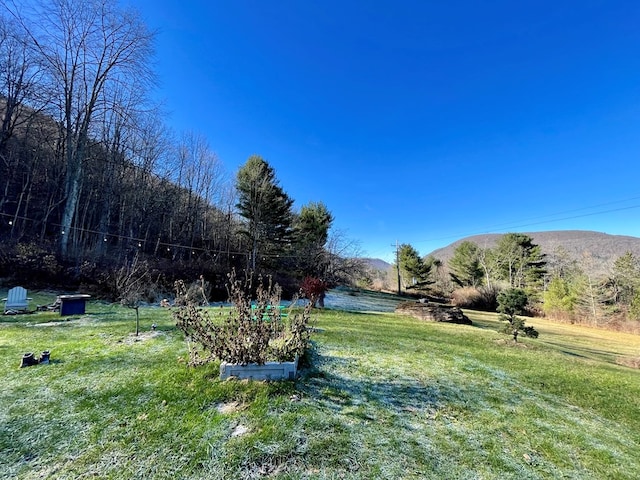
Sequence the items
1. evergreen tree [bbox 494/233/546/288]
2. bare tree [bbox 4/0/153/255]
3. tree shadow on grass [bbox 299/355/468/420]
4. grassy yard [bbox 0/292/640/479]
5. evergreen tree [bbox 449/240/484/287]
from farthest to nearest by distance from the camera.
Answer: evergreen tree [bbox 449/240/484/287], evergreen tree [bbox 494/233/546/288], bare tree [bbox 4/0/153/255], tree shadow on grass [bbox 299/355/468/420], grassy yard [bbox 0/292/640/479]

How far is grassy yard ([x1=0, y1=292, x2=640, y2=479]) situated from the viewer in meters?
1.90

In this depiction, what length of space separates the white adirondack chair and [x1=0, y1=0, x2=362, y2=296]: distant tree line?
3.07 meters

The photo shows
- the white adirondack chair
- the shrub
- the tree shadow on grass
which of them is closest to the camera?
the tree shadow on grass

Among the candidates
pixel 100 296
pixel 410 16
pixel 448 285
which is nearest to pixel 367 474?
pixel 100 296

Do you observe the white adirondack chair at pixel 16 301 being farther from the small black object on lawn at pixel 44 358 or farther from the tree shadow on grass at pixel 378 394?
the tree shadow on grass at pixel 378 394

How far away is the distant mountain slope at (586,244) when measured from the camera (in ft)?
64.6

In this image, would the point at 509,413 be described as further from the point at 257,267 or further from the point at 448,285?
the point at 448,285

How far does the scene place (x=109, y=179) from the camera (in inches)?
563

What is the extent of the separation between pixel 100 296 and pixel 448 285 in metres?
29.7

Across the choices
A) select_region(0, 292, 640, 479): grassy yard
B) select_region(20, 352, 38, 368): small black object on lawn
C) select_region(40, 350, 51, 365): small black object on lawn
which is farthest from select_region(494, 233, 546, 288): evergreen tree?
select_region(20, 352, 38, 368): small black object on lawn

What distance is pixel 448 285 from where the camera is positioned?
29.0 metres

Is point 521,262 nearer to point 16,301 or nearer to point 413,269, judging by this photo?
point 413,269

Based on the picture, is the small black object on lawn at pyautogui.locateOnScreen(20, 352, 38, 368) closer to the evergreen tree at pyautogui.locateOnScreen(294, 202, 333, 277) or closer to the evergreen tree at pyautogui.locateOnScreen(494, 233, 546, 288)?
the evergreen tree at pyautogui.locateOnScreen(294, 202, 333, 277)

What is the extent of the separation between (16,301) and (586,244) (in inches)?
1558
